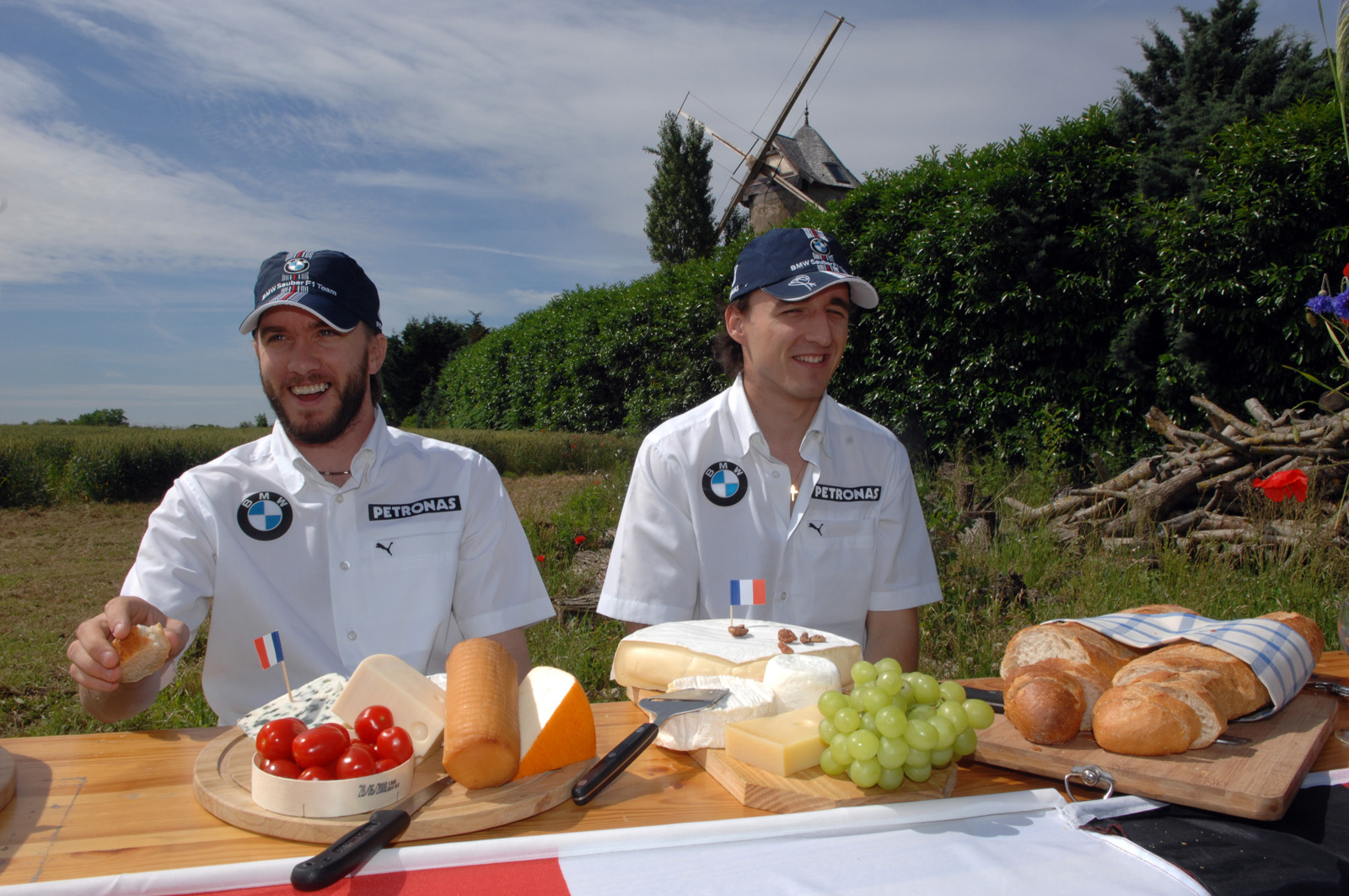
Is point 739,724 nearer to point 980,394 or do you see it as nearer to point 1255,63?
point 980,394

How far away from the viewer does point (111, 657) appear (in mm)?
1607

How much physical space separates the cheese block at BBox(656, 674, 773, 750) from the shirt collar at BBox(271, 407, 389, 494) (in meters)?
1.38

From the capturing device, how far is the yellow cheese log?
4.33ft

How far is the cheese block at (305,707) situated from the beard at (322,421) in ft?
3.31

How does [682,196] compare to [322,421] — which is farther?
[682,196]

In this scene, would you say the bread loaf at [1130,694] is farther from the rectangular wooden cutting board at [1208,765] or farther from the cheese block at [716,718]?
the cheese block at [716,718]

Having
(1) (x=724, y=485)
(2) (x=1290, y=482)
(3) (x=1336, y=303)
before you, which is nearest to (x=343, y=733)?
(1) (x=724, y=485)

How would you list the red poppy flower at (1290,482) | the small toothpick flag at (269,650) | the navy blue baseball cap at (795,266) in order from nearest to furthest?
1. the small toothpick flag at (269,650)
2. the navy blue baseball cap at (795,266)
3. the red poppy flower at (1290,482)

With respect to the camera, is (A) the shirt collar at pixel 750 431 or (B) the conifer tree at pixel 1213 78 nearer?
(A) the shirt collar at pixel 750 431

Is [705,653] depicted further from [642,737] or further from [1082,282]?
[1082,282]

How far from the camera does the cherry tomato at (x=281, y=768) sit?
1.29m

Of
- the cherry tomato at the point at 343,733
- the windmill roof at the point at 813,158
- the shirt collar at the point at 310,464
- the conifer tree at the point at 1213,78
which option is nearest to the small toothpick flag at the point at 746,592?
the cherry tomato at the point at 343,733

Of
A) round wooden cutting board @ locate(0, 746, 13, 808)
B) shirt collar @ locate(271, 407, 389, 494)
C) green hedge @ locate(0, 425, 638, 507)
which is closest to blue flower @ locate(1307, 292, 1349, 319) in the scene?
shirt collar @ locate(271, 407, 389, 494)

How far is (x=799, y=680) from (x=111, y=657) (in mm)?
1351
